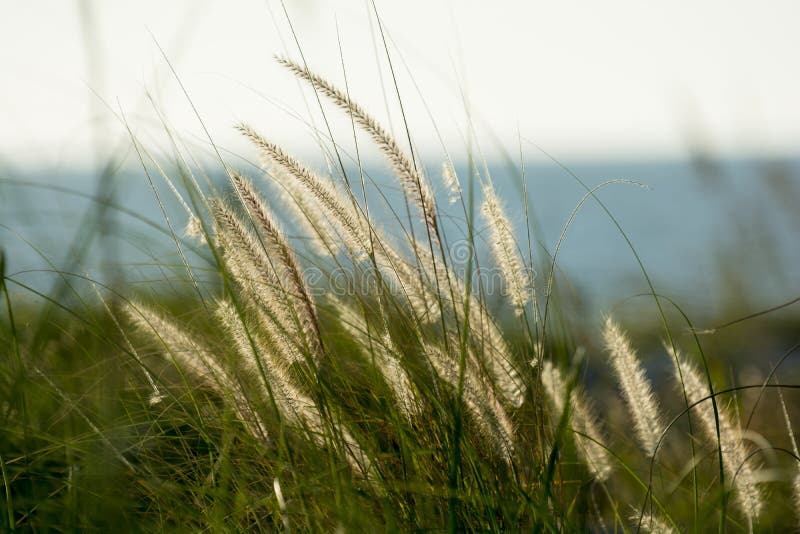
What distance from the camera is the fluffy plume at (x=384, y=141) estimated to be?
172 cm

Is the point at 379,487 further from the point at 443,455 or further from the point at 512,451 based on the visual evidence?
the point at 512,451

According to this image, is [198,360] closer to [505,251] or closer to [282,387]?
[282,387]

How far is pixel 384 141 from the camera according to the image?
1.72 metres

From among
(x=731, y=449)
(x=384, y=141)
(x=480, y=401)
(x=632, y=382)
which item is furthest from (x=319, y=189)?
(x=731, y=449)

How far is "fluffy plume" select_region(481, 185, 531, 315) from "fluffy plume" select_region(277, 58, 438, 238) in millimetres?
165

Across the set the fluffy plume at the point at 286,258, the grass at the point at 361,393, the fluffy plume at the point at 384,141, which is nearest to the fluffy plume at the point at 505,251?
the grass at the point at 361,393

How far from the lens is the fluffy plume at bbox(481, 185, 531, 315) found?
71.7 inches

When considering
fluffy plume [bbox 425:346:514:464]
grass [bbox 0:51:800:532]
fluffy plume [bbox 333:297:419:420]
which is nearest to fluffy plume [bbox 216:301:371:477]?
grass [bbox 0:51:800:532]

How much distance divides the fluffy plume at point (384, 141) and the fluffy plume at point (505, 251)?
0.54ft

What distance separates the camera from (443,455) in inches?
65.7

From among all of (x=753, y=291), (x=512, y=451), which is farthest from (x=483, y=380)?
(x=753, y=291)

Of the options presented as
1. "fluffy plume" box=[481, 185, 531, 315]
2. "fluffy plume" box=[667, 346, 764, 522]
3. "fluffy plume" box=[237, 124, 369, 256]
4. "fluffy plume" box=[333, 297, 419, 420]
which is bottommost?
"fluffy plume" box=[667, 346, 764, 522]

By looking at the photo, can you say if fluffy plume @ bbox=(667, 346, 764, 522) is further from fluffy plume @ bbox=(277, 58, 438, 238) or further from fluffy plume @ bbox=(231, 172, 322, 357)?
fluffy plume @ bbox=(231, 172, 322, 357)

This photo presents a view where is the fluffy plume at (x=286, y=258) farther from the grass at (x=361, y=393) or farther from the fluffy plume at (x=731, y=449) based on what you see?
the fluffy plume at (x=731, y=449)
